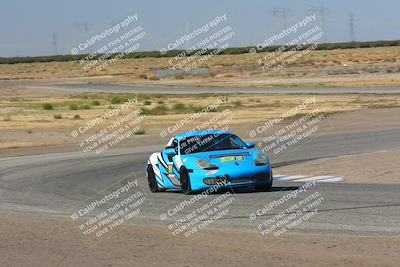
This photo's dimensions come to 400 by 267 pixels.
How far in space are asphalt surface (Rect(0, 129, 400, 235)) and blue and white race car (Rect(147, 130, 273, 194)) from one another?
26cm

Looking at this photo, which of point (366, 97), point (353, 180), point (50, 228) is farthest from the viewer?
point (366, 97)

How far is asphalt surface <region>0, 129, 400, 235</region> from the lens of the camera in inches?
521

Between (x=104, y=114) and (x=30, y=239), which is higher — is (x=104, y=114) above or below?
below

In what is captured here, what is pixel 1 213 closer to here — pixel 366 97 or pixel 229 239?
pixel 229 239

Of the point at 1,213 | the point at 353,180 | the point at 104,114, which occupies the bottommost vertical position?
the point at 104,114

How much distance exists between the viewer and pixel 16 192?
2044cm

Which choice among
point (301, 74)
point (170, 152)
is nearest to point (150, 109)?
point (170, 152)

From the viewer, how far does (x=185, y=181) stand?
1798cm

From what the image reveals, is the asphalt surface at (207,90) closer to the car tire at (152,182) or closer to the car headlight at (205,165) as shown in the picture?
the car tire at (152,182)

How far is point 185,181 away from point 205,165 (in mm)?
567

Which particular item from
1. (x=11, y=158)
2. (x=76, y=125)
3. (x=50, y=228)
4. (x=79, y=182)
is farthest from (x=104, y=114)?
(x=50, y=228)

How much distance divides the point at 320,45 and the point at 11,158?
→ 155 m

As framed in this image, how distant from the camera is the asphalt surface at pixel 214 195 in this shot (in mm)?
13227

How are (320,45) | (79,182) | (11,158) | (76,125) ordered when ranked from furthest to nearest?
(320,45) → (76,125) → (11,158) → (79,182)
